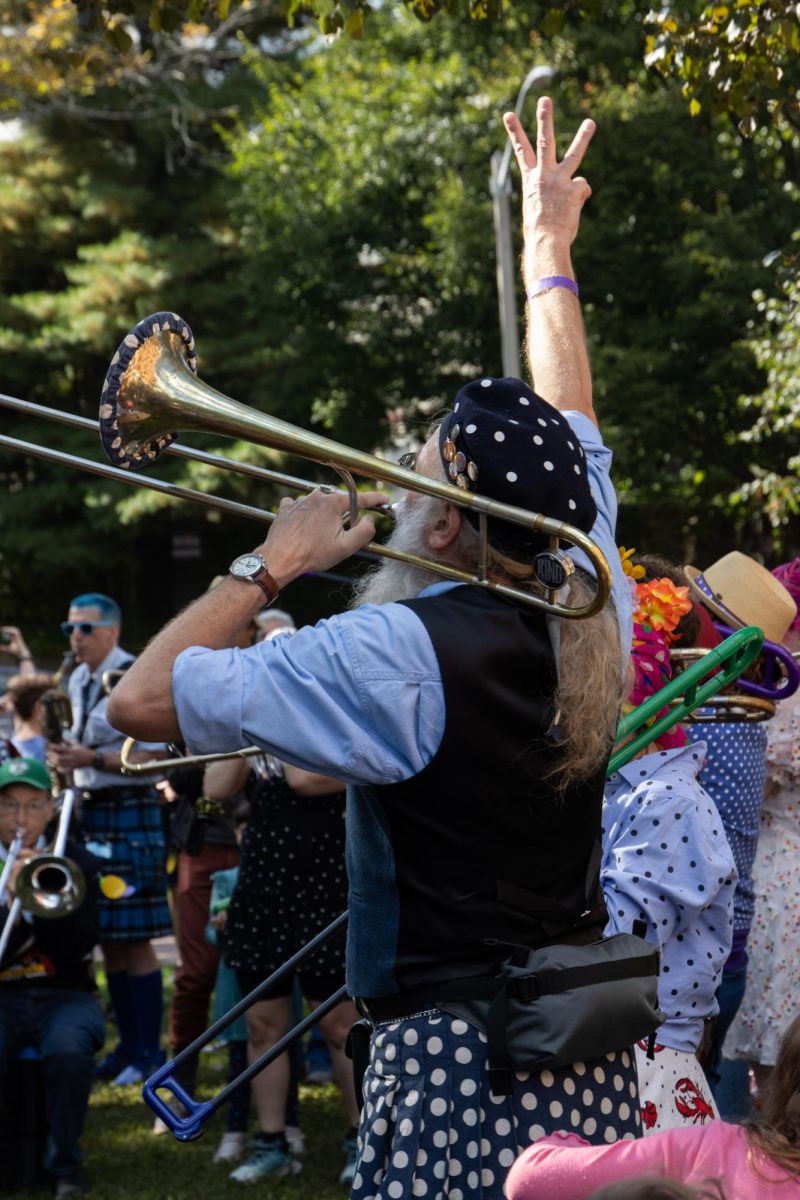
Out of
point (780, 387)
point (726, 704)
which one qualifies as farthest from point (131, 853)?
point (780, 387)

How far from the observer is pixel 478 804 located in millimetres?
2143

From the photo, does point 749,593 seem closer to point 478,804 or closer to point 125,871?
point 478,804

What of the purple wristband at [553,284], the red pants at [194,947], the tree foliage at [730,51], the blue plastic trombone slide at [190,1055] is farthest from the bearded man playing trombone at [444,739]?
the red pants at [194,947]

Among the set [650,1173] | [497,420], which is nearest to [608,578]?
[497,420]

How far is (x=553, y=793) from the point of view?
2203 millimetres

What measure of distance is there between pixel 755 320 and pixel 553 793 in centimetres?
1696

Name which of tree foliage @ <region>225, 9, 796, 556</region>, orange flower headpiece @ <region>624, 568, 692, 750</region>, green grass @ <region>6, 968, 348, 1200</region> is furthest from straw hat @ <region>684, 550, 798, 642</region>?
tree foliage @ <region>225, 9, 796, 556</region>

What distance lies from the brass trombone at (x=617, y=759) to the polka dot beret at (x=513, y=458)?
551 mm

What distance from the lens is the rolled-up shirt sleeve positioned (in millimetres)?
2021

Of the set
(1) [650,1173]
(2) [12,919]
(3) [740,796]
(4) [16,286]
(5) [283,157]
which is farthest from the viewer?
(4) [16,286]

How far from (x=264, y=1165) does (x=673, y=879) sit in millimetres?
2845

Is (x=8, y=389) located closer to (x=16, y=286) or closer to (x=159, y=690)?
(x=16, y=286)

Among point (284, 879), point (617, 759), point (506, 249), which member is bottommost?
point (617, 759)

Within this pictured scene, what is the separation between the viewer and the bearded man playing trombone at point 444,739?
2.06m
